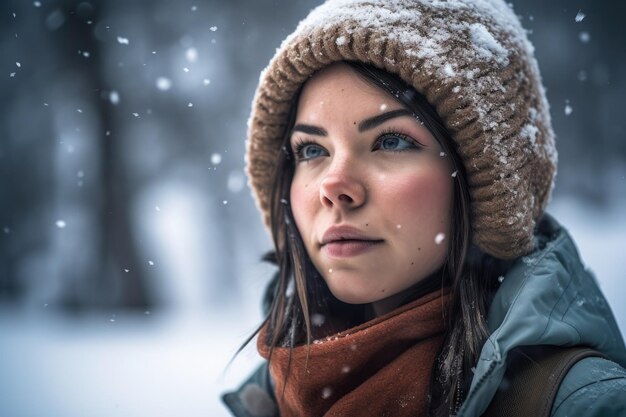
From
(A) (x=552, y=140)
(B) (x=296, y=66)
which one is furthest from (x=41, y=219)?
(A) (x=552, y=140)

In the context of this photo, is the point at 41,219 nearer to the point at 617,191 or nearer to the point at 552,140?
the point at 552,140

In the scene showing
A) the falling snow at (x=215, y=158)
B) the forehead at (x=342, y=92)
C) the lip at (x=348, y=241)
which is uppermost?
the falling snow at (x=215, y=158)

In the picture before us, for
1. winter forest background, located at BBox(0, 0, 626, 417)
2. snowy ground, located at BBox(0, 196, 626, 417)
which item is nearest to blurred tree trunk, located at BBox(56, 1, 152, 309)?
winter forest background, located at BBox(0, 0, 626, 417)

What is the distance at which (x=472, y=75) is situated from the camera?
4.29 feet

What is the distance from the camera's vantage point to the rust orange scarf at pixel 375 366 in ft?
4.12

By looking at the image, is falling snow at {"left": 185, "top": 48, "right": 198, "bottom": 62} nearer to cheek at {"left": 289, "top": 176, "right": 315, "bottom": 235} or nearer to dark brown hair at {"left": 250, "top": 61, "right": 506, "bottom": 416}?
dark brown hair at {"left": 250, "top": 61, "right": 506, "bottom": 416}

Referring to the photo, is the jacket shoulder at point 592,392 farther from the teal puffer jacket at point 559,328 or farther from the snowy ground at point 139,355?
the snowy ground at point 139,355

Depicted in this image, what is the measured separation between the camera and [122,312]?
254 inches

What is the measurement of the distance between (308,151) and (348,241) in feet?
1.27

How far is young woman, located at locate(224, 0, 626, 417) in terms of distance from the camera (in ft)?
→ 4.12

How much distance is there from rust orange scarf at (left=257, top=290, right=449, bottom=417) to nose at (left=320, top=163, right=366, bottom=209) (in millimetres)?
358

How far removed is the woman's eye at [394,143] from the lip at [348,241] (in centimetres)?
26

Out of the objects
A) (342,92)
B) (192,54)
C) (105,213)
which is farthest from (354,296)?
(105,213)

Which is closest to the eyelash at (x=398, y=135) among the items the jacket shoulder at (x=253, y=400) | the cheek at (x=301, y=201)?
the cheek at (x=301, y=201)
